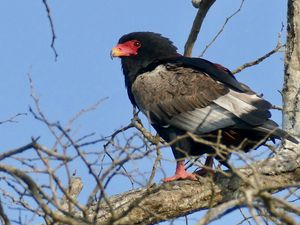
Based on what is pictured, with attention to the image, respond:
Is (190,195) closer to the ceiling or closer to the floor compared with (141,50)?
closer to the floor

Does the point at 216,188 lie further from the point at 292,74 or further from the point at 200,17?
the point at 200,17

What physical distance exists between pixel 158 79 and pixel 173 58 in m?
0.38

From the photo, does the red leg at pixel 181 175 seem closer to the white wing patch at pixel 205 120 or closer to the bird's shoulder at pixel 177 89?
the white wing patch at pixel 205 120

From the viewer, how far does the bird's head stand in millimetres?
8305

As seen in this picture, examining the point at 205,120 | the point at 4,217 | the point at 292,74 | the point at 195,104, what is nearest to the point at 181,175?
the point at 205,120

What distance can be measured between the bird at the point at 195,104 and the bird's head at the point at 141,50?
0.05 m

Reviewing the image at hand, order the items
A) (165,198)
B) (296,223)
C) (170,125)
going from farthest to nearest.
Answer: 1. (170,125)
2. (165,198)
3. (296,223)

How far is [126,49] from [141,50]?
17cm

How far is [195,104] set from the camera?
24.3 ft

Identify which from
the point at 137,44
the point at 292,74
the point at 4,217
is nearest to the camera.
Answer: the point at 4,217

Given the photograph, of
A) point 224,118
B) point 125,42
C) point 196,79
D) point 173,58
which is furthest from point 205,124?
point 125,42

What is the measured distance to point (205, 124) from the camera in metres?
7.07

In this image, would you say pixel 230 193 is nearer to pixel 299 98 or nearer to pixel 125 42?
pixel 299 98

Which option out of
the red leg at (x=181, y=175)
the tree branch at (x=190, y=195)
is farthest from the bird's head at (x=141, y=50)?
the tree branch at (x=190, y=195)
